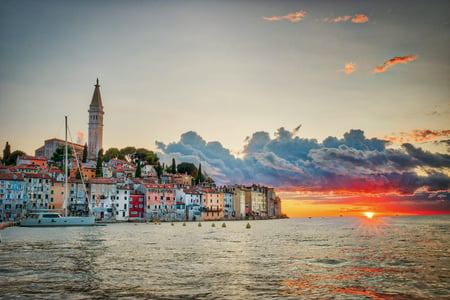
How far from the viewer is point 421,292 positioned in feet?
53.7

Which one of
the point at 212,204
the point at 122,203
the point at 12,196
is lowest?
the point at 212,204

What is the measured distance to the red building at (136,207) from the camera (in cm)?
10262

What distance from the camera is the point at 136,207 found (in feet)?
340

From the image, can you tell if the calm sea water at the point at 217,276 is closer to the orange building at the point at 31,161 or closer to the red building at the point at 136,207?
the red building at the point at 136,207

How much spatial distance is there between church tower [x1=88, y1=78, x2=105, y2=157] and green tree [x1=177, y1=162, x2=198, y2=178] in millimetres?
35744

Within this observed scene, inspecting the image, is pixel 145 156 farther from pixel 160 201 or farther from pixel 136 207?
→ pixel 136 207

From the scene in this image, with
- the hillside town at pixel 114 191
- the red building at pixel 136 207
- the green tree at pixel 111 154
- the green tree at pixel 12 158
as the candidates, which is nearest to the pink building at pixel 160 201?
the hillside town at pixel 114 191

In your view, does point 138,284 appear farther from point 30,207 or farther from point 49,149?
point 49,149

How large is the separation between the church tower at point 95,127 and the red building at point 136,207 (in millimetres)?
65746

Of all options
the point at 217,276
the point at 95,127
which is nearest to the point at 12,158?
the point at 95,127

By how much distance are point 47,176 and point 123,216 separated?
63.5ft

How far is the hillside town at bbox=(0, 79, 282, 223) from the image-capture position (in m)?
86.5

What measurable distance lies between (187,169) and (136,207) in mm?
48329

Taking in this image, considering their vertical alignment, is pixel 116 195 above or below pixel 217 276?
above
